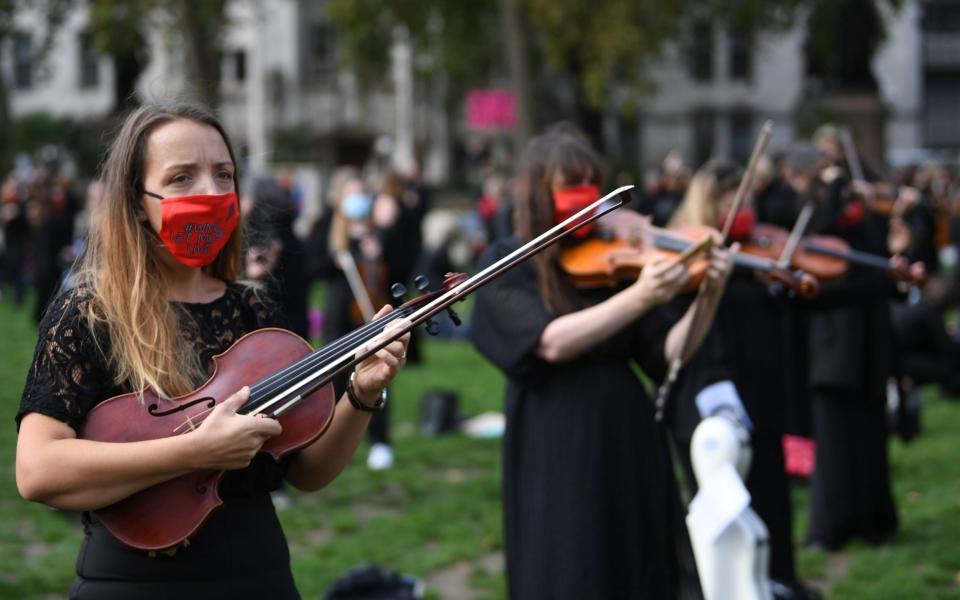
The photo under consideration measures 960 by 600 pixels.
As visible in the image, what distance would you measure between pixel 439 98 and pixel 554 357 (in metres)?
39.4

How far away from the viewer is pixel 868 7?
95.5 ft

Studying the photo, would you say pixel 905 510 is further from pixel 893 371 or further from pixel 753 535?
pixel 753 535

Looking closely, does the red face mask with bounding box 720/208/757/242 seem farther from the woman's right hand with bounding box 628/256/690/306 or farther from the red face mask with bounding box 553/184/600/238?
the woman's right hand with bounding box 628/256/690/306

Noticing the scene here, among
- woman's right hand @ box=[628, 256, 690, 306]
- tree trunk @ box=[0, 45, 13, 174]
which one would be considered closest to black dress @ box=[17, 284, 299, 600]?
woman's right hand @ box=[628, 256, 690, 306]

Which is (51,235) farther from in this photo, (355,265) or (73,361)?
(73,361)

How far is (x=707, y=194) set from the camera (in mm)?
6137

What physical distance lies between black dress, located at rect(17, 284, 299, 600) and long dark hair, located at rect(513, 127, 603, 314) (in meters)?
1.53

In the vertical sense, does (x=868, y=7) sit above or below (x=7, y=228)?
above

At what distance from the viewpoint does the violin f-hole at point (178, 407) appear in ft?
9.03

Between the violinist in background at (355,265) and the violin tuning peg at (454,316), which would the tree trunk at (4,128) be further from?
the violin tuning peg at (454,316)

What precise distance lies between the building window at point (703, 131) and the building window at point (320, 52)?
13.7m

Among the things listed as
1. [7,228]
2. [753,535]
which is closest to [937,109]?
[7,228]

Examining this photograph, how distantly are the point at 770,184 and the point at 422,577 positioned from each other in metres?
3.21

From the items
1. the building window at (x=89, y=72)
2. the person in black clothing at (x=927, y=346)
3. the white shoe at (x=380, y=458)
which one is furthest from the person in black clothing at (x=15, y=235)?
the building window at (x=89, y=72)
